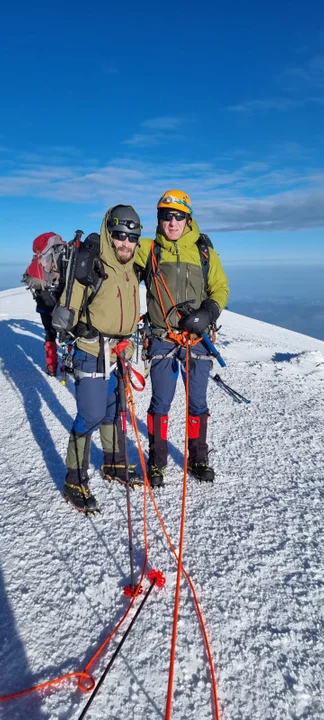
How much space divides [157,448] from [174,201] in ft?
9.79

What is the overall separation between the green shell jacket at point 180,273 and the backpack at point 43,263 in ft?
9.90

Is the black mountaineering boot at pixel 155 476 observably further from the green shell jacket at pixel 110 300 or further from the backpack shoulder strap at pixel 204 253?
the backpack shoulder strap at pixel 204 253

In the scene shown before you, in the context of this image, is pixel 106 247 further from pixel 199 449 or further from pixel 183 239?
pixel 199 449

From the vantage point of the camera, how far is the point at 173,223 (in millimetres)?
4336

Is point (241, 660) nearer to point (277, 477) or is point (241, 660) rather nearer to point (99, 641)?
point (99, 641)

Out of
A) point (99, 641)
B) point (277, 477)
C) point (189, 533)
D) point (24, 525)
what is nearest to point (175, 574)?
point (189, 533)

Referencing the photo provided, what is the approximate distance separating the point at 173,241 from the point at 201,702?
13.3 ft

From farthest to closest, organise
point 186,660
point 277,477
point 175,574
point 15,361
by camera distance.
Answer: point 15,361 < point 277,477 < point 175,574 < point 186,660

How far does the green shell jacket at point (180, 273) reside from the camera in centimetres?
443

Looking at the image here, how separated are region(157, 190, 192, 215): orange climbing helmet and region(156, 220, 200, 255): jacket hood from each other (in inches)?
7.3

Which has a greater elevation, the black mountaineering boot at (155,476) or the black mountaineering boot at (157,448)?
the black mountaineering boot at (157,448)

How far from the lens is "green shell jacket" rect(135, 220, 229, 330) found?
4.43 meters

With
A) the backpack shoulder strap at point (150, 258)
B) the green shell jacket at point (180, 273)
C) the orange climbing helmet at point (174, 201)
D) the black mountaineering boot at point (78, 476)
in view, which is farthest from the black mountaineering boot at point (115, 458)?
the orange climbing helmet at point (174, 201)

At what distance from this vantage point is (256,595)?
3.24 meters
